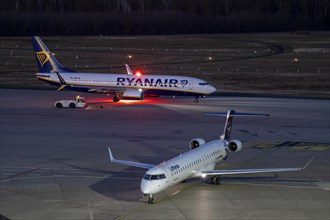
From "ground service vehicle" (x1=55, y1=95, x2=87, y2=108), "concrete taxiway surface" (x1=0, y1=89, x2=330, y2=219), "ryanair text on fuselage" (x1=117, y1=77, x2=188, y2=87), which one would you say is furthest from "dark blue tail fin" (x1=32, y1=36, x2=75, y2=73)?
"ground service vehicle" (x1=55, y1=95, x2=87, y2=108)

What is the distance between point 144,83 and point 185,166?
44.6 metres

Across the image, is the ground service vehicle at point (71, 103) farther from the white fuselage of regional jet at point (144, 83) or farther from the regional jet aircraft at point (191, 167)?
the regional jet aircraft at point (191, 167)

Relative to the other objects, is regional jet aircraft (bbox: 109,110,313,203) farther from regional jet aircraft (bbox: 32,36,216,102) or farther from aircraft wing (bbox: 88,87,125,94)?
aircraft wing (bbox: 88,87,125,94)

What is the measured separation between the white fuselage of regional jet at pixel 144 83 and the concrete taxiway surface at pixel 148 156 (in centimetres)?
191

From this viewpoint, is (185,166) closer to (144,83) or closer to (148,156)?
(148,156)

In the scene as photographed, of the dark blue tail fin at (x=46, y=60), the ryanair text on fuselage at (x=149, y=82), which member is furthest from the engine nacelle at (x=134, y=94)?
the dark blue tail fin at (x=46, y=60)

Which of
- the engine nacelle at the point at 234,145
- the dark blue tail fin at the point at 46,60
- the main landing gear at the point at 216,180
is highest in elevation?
the dark blue tail fin at the point at 46,60

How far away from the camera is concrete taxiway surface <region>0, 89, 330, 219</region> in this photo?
43656 millimetres

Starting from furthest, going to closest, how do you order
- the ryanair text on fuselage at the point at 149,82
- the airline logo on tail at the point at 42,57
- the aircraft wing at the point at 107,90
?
the airline logo on tail at the point at 42,57, the aircraft wing at the point at 107,90, the ryanair text on fuselage at the point at 149,82

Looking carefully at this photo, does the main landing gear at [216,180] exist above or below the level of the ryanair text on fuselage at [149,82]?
below

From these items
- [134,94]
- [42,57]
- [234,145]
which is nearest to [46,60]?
[42,57]

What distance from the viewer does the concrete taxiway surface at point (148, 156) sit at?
1719 inches

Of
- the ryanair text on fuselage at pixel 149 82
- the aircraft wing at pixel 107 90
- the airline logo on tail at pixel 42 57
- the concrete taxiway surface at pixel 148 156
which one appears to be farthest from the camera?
the airline logo on tail at pixel 42 57

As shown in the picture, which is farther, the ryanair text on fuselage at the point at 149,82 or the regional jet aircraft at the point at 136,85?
the regional jet aircraft at the point at 136,85
